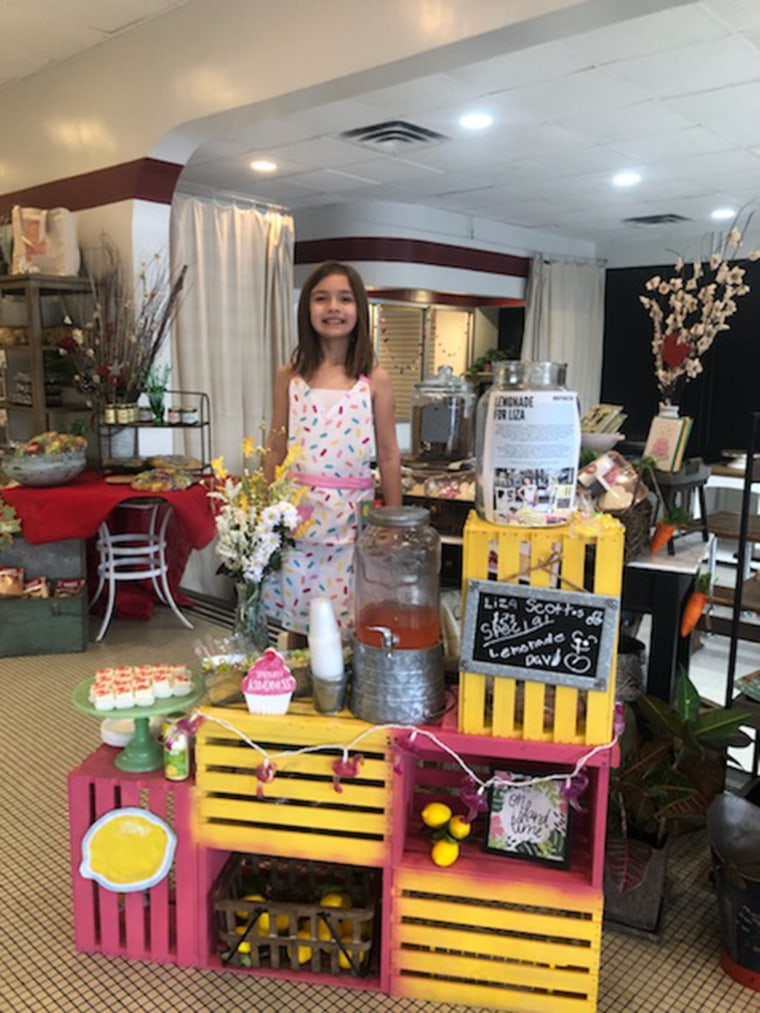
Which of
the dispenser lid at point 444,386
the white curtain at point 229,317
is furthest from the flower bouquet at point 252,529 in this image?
the white curtain at point 229,317

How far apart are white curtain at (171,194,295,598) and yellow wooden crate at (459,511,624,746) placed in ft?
11.0

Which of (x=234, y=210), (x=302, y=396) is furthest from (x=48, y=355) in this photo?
(x=302, y=396)

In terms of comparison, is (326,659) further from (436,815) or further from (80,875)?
(80,875)

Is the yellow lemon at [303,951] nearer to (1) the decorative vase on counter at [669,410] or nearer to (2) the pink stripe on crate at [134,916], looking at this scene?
(2) the pink stripe on crate at [134,916]

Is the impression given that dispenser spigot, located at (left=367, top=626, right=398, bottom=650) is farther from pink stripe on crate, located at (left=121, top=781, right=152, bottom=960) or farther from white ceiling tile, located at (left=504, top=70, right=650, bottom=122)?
white ceiling tile, located at (left=504, top=70, right=650, bottom=122)

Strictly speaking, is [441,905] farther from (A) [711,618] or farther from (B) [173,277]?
(B) [173,277]

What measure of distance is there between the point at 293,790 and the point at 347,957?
14.6 inches

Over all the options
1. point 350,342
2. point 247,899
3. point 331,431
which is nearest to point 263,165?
point 350,342

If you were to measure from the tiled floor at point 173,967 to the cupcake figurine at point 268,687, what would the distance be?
584 millimetres

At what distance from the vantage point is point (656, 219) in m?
6.98

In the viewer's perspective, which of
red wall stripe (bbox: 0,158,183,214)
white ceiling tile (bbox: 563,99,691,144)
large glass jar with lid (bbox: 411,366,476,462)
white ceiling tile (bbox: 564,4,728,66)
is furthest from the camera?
white ceiling tile (bbox: 563,99,691,144)

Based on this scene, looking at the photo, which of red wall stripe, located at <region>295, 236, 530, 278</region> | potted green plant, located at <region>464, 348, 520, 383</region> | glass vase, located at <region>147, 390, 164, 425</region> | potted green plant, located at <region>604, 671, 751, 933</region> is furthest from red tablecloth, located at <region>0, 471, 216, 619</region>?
potted green plant, located at <region>464, 348, 520, 383</region>

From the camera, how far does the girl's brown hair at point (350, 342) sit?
227 centimetres

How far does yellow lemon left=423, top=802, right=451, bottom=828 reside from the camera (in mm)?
1753
